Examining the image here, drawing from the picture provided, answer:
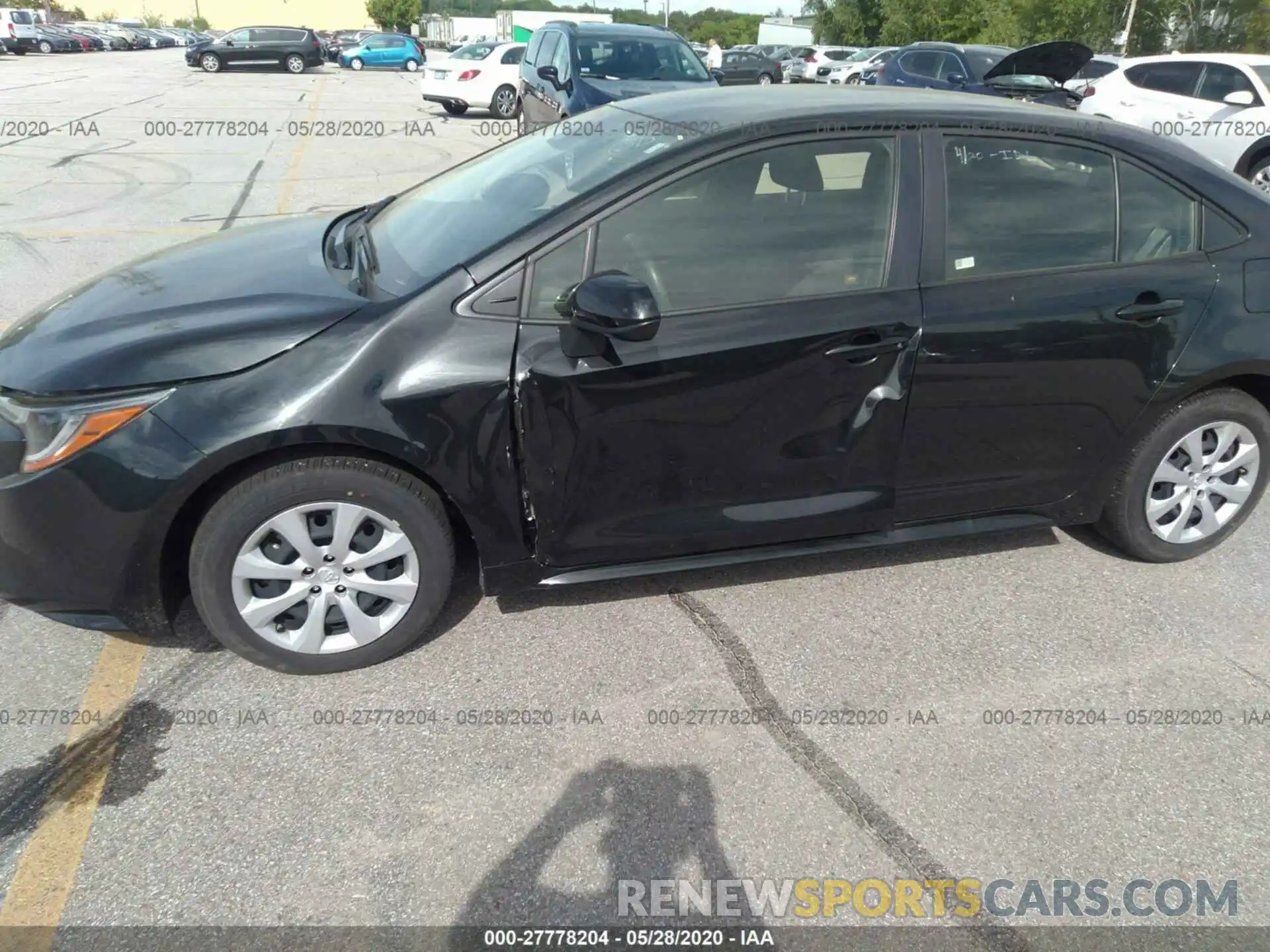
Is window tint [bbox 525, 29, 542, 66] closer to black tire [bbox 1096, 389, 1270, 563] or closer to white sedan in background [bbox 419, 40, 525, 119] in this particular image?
white sedan in background [bbox 419, 40, 525, 119]

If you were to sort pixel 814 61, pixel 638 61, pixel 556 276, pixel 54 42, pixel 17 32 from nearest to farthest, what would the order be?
pixel 556 276 < pixel 638 61 < pixel 814 61 < pixel 17 32 < pixel 54 42

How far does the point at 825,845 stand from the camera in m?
2.36

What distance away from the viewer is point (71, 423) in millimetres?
2504

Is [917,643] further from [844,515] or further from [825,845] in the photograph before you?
[825,845]

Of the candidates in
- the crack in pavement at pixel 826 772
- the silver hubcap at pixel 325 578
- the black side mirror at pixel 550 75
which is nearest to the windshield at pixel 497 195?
the silver hubcap at pixel 325 578

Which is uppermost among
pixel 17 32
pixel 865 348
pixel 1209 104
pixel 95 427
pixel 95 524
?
pixel 17 32

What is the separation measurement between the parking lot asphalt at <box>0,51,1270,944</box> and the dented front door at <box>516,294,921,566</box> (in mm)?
415

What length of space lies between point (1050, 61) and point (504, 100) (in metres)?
15.8

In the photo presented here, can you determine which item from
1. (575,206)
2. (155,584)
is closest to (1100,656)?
(575,206)

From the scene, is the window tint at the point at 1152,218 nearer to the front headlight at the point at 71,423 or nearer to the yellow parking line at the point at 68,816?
the front headlight at the point at 71,423

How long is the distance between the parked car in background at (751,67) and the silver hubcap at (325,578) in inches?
1085

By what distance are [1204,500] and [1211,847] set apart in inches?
64.7

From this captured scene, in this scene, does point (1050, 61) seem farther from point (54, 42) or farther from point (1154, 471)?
point (54, 42)

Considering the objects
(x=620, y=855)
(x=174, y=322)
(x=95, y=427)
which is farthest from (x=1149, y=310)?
(x=95, y=427)
